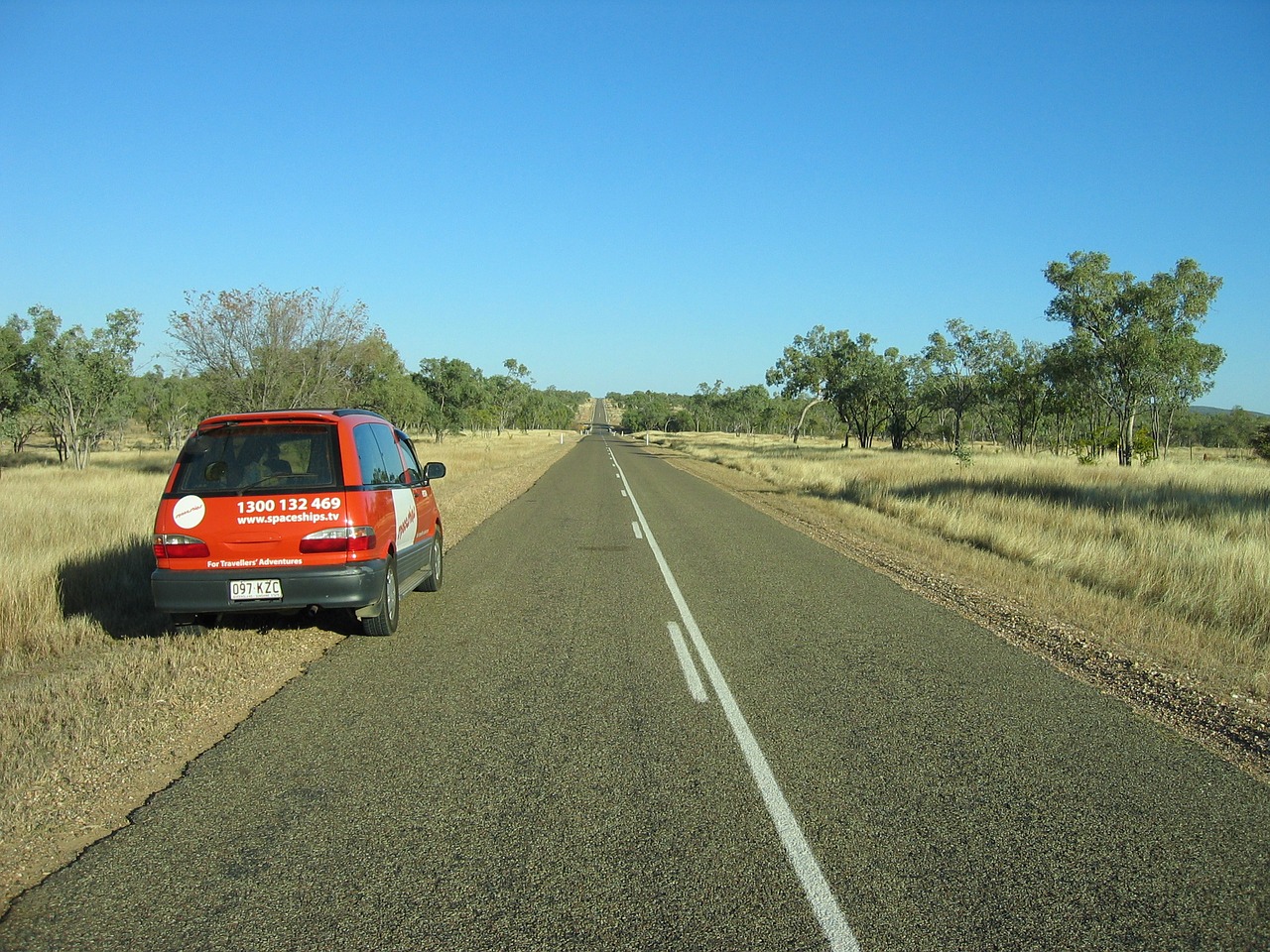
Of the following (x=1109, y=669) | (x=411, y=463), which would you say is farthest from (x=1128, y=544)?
(x=411, y=463)

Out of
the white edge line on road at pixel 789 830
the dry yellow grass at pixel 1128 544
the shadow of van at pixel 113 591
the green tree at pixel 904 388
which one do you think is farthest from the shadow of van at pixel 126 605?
the green tree at pixel 904 388

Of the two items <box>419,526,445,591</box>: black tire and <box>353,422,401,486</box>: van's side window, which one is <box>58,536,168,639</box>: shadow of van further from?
<box>419,526,445,591</box>: black tire

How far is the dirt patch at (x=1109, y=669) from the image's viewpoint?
200 inches

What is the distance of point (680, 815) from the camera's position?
3848 millimetres

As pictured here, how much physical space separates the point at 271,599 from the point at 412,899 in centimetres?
368

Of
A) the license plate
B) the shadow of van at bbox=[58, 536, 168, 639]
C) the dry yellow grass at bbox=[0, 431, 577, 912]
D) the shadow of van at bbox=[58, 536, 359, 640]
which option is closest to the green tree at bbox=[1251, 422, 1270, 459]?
the shadow of van at bbox=[58, 536, 359, 640]

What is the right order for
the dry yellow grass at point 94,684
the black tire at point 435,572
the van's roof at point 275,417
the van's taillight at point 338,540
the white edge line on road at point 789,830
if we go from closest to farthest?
the white edge line on road at point 789,830 → the dry yellow grass at point 94,684 → the van's taillight at point 338,540 → the van's roof at point 275,417 → the black tire at point 435,572

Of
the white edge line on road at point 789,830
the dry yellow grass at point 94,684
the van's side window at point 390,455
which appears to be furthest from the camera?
the van's side window at point 390,455

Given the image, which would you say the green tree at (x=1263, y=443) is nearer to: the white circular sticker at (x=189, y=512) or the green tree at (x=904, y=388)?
the green tree at (x=904, y=388)

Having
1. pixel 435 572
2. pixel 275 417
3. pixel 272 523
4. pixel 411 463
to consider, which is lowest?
pixel 435 572

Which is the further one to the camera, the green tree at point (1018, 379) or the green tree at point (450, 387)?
the green tree at point (450, 387)

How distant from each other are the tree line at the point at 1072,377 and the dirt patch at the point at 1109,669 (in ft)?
88.7

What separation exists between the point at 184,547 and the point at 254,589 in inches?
25.7

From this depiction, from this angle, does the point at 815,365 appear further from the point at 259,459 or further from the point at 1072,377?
the point at 259,459
